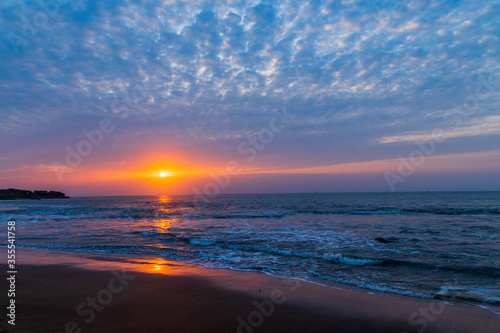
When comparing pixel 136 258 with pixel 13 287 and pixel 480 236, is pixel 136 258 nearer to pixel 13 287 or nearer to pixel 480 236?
pixel 13 287

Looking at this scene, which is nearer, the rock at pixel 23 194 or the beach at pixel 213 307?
the beach at pixel 213 307

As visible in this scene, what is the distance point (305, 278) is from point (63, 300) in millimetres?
7039

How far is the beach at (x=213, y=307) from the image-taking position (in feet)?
17.8

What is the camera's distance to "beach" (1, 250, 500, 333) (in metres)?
5.44

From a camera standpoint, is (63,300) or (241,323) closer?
(241,323)

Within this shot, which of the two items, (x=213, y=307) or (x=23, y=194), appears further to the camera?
(x=23, y=194)

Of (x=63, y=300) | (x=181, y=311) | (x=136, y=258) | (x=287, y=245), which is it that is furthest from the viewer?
(x=287, y=245)

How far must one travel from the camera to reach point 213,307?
6.43 meters

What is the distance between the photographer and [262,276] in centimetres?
941

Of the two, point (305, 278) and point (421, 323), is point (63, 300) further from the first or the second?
point (421, 323)

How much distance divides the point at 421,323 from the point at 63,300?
846 cm

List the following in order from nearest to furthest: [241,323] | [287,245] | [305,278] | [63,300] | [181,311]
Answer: [241,323], [181,311], [63,300], [305,278], [287,245]

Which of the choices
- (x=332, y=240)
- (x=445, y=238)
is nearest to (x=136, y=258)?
(x=332, y=240)

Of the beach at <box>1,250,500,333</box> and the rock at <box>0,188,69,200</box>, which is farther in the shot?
the rock at <box>0,188,69,200</box>
